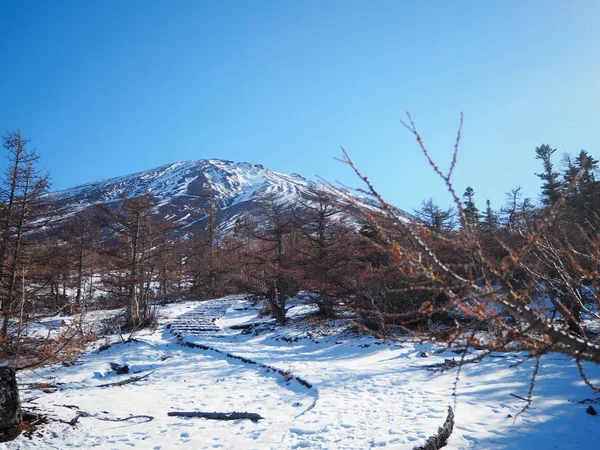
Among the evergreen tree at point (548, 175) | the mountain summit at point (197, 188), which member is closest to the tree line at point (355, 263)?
the evergreen tree at point (548, 175)

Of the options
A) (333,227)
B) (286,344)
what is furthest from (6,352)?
(333,227)

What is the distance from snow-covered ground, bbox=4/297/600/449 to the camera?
5465mm

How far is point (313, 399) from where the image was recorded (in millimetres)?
7570

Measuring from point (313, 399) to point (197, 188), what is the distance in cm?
13310

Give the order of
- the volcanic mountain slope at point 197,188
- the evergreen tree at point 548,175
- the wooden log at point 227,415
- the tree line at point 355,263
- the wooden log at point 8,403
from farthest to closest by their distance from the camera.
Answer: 1. the volcanic mountain slope at point 197,188
2. the evergreen tree at point 548,175
3. the wooden log at point 227,415
4. the wooden log at point 8,403
5. the tree line at point 355,263

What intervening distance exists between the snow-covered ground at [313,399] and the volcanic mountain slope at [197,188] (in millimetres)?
81102

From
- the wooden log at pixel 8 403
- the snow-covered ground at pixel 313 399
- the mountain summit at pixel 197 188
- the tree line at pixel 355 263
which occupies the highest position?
the mountain summit at pixel 197 188

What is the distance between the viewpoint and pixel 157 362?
1228 cm

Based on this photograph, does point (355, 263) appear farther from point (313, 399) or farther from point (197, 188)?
point (197, 188)

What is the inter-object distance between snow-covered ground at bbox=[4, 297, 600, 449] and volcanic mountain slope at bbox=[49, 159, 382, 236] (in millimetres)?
81102

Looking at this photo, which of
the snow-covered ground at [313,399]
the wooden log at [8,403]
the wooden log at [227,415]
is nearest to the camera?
the snow-covered ground at [313,399]

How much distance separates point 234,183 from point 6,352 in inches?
5969

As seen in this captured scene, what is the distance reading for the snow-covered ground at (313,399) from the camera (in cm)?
546

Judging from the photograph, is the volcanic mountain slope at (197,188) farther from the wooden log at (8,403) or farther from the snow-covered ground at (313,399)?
the wooden log at (8,403)
